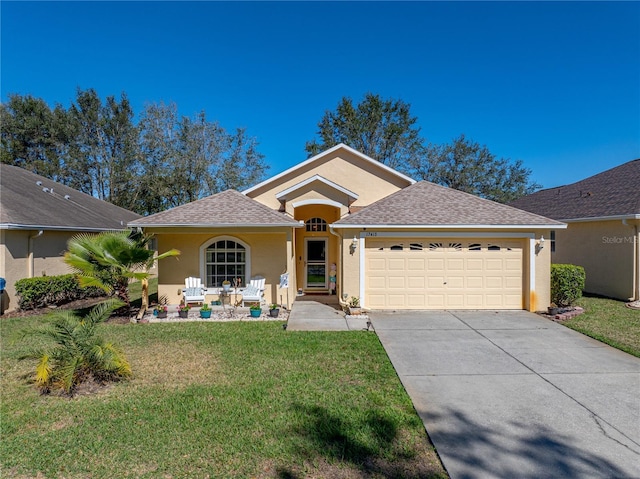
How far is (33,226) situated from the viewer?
1227cm

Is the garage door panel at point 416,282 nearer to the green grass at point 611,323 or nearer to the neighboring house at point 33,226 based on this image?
the green grass at point 611,323

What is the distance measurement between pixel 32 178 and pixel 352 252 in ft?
63.4

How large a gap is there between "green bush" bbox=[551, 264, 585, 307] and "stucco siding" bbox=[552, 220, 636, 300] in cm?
305

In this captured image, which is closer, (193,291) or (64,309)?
(193,291)

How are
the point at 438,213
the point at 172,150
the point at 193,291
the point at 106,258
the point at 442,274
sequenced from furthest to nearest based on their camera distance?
the point at 172,150, the point at 193,291, the point at 438,213, the point at 442,274, the point at 106,258

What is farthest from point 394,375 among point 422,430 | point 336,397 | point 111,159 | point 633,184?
point 111,159

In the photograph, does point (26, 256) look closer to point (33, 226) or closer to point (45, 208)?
point (33, 226)

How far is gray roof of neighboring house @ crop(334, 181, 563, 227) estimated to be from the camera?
11.4 m

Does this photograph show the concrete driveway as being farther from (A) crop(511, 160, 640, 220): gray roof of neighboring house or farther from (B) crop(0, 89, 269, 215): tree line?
(B) crop(0, 89, 269, 215): tree line

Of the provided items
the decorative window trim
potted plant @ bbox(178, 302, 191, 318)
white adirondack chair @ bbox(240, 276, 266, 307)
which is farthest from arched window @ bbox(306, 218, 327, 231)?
potted plant @ bbox(178, 302, 191, 318)

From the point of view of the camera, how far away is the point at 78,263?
397 inches

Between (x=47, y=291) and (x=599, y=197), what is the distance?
22499 mm

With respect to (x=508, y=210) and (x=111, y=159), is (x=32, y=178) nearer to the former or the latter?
(x=111, y=159)

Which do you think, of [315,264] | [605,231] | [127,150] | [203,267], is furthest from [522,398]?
[127,150]
